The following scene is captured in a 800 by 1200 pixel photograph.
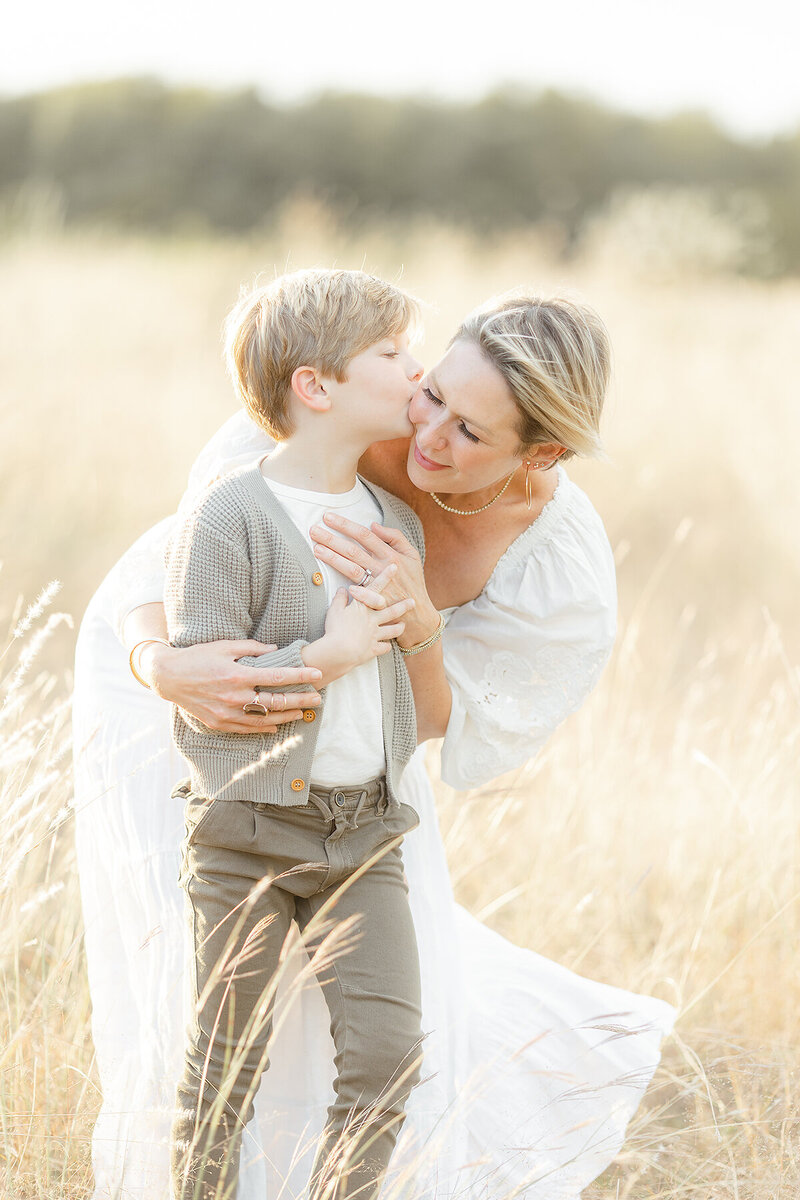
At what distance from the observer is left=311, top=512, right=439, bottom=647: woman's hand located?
179cm

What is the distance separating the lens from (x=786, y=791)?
3.29m

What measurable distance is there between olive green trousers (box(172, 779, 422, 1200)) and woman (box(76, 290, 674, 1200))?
0.08 metres

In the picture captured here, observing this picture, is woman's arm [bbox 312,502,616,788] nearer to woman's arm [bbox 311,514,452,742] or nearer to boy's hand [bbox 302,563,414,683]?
woman's arm [bbox 311,514,452,742]

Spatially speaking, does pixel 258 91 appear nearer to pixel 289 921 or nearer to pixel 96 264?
pixel 96 264

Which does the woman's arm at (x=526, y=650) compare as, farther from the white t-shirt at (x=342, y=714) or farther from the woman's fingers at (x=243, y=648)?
the woman's fingers at (x=243, y=648)

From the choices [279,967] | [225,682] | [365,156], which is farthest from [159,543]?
[365,156]

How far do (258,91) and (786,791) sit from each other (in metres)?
17.3

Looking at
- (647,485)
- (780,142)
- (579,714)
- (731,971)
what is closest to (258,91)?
(780,142)

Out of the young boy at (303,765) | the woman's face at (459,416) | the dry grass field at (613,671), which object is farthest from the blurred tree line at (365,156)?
the young boy at (303,765)

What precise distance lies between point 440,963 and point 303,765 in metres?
0.72

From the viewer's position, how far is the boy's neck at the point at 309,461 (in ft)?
6.06

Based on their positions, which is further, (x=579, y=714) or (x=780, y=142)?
(x=780, y=142)

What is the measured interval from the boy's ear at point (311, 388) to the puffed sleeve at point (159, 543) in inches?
11.1

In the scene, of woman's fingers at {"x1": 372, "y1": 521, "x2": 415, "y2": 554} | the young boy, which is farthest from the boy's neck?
woman's fingers at {"x1": 372, "y1": 521, "x2": 415, "y2": 554}
